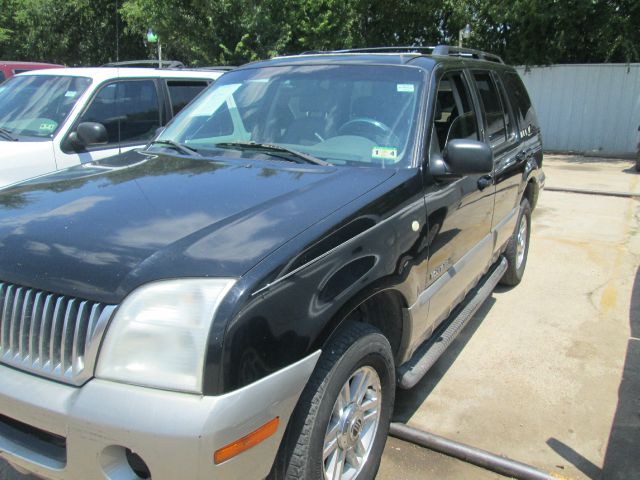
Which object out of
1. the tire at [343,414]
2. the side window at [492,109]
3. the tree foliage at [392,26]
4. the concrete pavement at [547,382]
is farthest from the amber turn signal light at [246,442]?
the tree foliage at [392,26]

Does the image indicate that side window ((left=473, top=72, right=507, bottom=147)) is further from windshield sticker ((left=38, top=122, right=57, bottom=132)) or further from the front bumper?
windshield sticker ((left=38, top=122, right=57, bottom=132))

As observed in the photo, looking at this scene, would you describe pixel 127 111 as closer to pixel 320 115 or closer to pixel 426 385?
pixel 320 115

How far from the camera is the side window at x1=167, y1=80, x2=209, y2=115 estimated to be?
21.5ft

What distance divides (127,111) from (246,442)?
5.05 meters

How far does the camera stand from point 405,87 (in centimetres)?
327

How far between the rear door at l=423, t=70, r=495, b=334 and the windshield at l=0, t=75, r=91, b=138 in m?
3.81

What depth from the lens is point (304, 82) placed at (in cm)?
351

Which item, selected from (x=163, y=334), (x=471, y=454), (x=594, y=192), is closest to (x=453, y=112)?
(x=471, y=454)

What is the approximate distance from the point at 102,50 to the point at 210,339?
29170 millimetres

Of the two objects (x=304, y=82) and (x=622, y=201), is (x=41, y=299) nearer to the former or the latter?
(x=304, y=82)

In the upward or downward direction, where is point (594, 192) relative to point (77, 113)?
downward

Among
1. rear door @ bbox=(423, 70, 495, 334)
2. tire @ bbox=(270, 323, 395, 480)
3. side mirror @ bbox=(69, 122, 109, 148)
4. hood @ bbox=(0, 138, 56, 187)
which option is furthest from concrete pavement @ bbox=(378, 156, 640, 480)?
hood @ bbox=(0, 138, 56, 187)

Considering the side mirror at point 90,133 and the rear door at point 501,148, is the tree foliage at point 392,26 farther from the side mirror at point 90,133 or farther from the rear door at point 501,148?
the rear door at point 501,148

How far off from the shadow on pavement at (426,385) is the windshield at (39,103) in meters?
4.10
